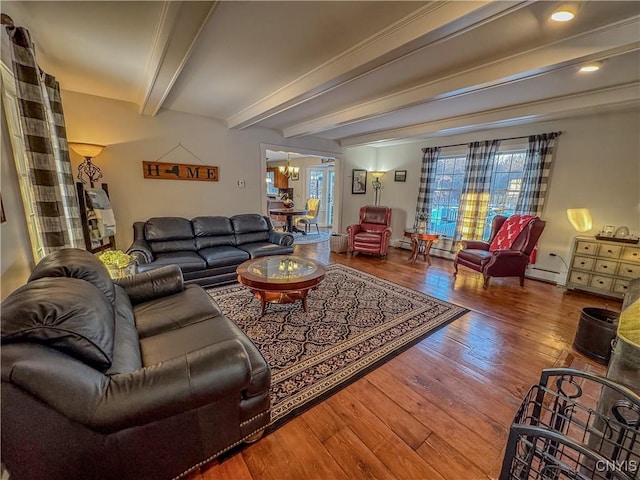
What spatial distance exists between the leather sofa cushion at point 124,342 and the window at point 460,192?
17.2 feet

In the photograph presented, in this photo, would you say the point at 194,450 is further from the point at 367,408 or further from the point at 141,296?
the point at 141,296

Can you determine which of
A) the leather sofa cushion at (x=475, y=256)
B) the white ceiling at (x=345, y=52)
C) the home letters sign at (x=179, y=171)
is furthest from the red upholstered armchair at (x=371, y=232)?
the home letters sign at (x=179, y=171)

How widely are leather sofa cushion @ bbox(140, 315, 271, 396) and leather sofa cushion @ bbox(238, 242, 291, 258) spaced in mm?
2056

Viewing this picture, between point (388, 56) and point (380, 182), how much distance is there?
15.2 feet

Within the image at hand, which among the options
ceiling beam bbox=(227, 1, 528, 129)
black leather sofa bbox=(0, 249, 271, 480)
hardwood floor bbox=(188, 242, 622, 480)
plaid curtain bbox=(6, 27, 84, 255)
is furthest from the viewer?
plaid curtain bbox=(6, 27, 84, 255)

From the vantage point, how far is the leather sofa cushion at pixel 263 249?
3.82 metres

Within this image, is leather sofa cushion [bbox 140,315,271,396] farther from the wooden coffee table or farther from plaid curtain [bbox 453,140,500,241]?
plaid curtain [bbox 453,140,500,241]

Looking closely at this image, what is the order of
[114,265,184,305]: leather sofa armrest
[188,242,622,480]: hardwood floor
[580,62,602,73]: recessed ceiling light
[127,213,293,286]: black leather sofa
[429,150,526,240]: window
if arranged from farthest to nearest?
[429,150,526,240]: window < [127,213,293,286]: black leather sofa < [580,62,602,73]: recessed ceiling light < [114,265,184,305]: leather sofa armrest < [188,242,622,480]: hardwood floor

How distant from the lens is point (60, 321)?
3.28 ft

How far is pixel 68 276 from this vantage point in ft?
4.66

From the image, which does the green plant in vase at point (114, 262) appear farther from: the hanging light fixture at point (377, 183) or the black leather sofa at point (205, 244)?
the hanging light fixture at point (377, 183)

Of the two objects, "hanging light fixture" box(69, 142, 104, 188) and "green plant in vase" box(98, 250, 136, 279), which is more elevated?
"hanging light fixture" box(69, 142, 104, 188)

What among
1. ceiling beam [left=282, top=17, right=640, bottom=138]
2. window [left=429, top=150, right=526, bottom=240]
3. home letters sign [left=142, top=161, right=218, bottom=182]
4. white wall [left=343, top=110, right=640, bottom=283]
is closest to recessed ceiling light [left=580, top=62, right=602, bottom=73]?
ceiling beam [left=282, top=17, right=640, bottom=138]

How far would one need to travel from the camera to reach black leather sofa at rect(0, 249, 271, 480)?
867 millimetres
